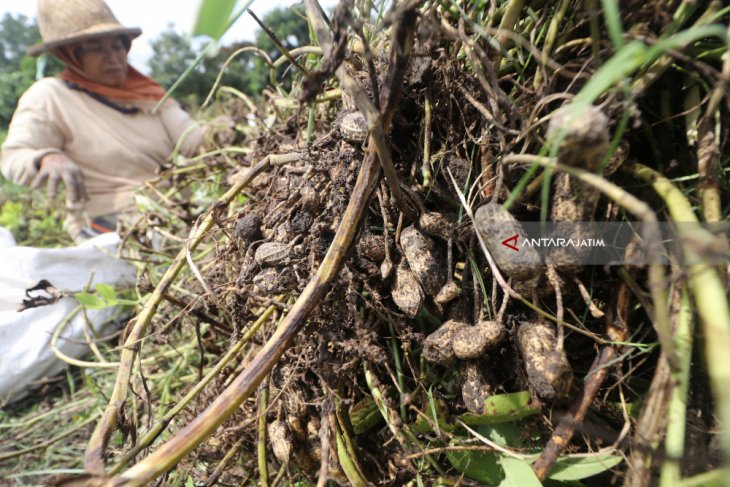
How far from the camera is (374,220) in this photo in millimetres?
564

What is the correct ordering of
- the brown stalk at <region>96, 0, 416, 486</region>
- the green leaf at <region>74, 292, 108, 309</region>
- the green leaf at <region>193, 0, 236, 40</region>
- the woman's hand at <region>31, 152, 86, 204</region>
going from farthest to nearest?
the woman's hand at <region>31, 152, 86, 204</region>, the green leaf at <region>74, 292, 108, 309</region>, the brown stalk at <region>96, 0, 416, 486</region>, the green leaf at <region>193, 0, 236, 40</region>

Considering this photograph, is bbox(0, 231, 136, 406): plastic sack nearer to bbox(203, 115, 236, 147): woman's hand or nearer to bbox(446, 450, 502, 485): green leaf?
bbox(203, 115, 236, 147): woman's hand

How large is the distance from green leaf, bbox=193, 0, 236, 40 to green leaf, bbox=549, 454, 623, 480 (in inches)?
19.5

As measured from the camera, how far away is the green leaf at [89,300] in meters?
0.78

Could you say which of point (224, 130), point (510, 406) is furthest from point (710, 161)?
point (224, 130)

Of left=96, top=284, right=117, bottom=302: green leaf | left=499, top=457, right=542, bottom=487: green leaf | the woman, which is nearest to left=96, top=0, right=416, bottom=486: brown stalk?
left=499, top=457, right=542, bottom=487: green leaf

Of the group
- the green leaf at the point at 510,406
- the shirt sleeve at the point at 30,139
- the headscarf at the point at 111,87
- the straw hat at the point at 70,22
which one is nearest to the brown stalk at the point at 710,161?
the green leaf at the point at 510,406

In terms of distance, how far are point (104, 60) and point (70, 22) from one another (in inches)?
6.6

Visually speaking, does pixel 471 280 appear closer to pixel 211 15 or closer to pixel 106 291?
pixel 211 15

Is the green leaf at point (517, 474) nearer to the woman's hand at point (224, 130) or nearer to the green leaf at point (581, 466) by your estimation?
the green leaf at point (581, 466)

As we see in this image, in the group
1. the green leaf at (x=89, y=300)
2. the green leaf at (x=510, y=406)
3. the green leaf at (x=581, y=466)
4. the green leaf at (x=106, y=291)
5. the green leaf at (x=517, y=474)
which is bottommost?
the green leaf at (x=89, y=300)

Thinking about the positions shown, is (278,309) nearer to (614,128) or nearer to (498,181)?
(498,181)

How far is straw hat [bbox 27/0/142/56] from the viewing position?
1671mm

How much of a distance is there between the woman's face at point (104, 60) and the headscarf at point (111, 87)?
0.08 feet
